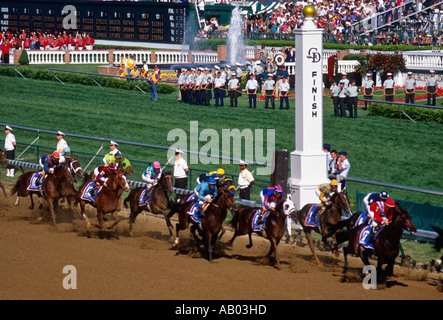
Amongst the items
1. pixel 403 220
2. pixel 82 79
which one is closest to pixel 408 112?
pixel 403 220

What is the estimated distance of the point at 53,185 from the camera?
18.8 metres

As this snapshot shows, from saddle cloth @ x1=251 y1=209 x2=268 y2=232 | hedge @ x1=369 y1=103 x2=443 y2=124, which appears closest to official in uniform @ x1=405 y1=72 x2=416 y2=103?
hedge @ x1=369 y1=103 x2=443 y2=124

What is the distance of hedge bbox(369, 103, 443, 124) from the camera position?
91.4 ft

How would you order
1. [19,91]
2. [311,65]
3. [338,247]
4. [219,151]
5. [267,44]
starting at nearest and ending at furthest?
[338,247], [311,65], [219,151], [19,91], [267,44]

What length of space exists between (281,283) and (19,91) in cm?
2639

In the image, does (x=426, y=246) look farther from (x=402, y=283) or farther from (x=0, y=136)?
(x=0, y=136)

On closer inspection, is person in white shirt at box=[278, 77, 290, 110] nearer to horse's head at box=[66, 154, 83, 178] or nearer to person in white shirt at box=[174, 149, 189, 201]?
person in white shirt at box=[174, 149, 189, 201]

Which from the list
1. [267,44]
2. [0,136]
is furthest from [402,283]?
[267,44]

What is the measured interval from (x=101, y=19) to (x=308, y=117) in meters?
36.0

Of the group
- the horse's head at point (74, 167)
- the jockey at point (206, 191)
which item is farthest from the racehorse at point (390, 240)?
the horse's head at point (74, 167)

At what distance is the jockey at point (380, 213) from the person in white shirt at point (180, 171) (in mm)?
6413

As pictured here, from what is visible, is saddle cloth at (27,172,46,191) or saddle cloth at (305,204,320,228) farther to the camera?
saddle cloth at (27,172,46,191)

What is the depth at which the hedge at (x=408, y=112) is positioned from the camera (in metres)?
27.9

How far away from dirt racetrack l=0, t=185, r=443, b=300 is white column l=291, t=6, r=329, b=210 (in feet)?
4.95
